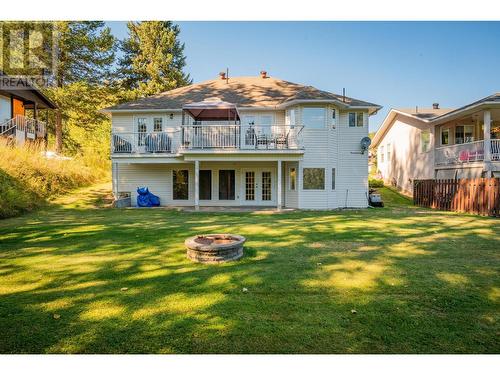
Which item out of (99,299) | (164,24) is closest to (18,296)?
(99,299)

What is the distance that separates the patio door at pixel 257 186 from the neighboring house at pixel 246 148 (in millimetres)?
60

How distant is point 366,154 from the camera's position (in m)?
18.5

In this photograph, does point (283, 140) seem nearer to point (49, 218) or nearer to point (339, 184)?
point (339, 184)

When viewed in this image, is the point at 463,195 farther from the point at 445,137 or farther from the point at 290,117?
the point at 290,117

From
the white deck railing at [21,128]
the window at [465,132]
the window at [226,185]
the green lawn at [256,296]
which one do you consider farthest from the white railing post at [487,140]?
the white deck railing at [21,128]

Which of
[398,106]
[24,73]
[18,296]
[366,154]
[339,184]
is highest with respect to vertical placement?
[24,73]

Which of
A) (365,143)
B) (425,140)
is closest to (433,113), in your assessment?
(425,140)

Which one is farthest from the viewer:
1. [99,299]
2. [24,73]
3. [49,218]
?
[24,73]

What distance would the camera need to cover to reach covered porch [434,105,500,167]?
55.0 ft

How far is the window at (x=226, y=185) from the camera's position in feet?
63.4

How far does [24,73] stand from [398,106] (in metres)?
32.0

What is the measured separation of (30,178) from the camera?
16031 mm

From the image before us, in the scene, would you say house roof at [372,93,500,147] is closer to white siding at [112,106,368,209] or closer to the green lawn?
white siding at [112,106,368,209]

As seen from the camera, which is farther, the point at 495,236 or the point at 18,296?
the point at 495,236
